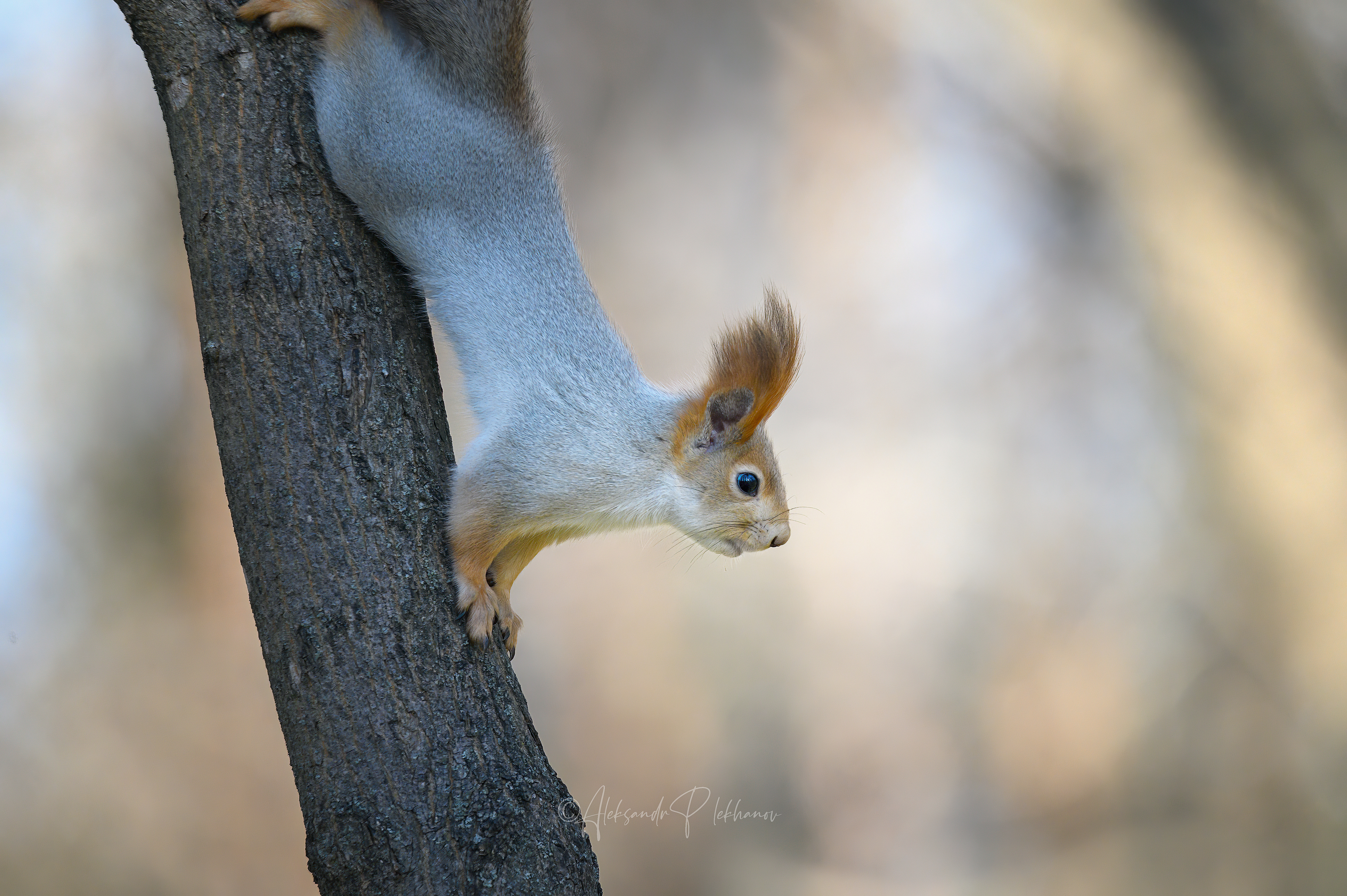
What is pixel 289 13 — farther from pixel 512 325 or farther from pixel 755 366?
pixel 755 366

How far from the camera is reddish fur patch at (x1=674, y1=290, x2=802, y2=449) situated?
182 centimetres

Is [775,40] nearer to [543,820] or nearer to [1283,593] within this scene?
[1283,593]

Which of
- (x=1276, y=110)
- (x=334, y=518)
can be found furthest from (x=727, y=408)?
(x=1276, y=110)

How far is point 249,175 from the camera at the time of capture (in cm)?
135

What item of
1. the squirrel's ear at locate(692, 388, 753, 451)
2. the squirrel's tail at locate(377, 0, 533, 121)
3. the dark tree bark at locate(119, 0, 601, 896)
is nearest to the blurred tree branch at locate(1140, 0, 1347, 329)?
the squirrel's ear at locate(692, 388, 753, 451)

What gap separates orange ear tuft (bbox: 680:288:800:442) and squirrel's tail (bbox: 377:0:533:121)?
0.60m

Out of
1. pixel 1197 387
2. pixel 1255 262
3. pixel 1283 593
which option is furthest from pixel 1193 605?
pixel 1255 262

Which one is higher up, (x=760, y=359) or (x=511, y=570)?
(x=760, y=359)

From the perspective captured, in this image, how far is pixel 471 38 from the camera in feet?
5.51

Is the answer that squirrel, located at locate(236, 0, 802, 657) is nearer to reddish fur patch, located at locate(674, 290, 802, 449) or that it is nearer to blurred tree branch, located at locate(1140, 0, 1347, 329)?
reddish fur patch, located at locate(674, 290, 802, 449)

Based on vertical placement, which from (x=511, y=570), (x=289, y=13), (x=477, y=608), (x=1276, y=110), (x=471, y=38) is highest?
(x=1276, y=110)

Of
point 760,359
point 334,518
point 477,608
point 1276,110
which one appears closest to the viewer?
point 334,518

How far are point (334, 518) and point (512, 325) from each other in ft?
1.78

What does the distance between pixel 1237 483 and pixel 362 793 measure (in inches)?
153
